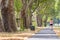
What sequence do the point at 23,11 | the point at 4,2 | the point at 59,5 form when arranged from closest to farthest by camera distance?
the point at 4,2, the point at 23,11, the point at 59,5

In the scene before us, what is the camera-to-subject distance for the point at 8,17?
Answer: 27453 mm

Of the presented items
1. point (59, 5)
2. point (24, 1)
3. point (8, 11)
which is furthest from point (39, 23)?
point (8, 11)

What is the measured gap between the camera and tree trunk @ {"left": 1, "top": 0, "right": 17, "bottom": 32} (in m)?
27.0

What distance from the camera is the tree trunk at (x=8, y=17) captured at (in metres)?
27.0

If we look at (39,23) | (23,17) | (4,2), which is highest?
(4,2)

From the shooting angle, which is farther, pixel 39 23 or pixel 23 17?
pixel 39 23

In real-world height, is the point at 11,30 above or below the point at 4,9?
below

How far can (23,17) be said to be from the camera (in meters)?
36.7

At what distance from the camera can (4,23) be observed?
1070 inches

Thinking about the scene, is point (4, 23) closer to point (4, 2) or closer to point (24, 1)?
point (4, 2)

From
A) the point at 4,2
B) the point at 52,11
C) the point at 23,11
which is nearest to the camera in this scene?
the point at 4,2

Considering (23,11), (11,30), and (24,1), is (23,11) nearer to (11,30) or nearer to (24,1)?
(24,1)

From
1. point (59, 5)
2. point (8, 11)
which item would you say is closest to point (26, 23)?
point (8, 11)

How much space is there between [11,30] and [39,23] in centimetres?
4799
